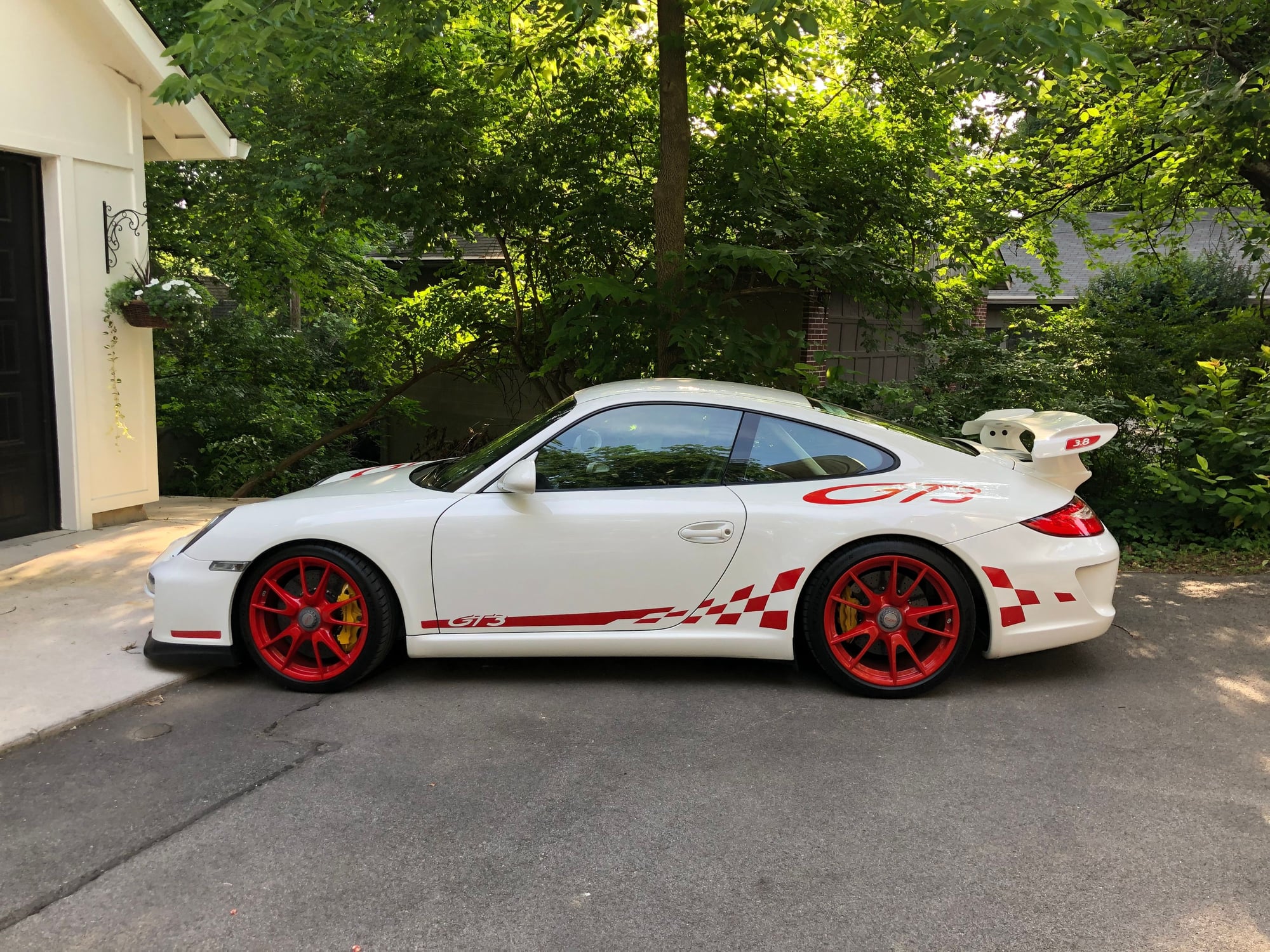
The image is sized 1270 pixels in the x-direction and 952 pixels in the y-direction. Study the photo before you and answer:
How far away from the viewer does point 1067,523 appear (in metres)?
4.27

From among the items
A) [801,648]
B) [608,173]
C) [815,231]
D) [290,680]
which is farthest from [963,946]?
[608,173]

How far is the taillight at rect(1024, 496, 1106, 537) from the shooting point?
13.9ft

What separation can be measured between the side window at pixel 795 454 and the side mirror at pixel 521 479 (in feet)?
2.95

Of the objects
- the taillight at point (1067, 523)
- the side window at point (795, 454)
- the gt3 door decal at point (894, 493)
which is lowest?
the taillight at point (1067, 523)

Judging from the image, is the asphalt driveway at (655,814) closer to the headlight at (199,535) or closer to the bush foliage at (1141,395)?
the headlight at (199,535)

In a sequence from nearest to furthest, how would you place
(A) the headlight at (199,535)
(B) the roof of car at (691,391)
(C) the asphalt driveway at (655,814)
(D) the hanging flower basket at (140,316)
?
(C) the asphalt driveway at (655,814) → (A) the headlight at (199,535) → (B) the roof of car at (691,391) → (D) the hanging flower basket at (140,316)

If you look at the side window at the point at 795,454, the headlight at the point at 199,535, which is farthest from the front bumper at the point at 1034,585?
the headlight at the point at 199,535

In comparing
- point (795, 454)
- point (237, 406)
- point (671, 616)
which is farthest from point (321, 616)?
point (237, 406)

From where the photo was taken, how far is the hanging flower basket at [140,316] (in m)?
7.21

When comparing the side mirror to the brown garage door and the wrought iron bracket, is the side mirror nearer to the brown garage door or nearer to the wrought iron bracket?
the brown garage door

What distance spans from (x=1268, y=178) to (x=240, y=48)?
9.12 metres

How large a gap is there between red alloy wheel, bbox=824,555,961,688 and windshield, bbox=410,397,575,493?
156 cm

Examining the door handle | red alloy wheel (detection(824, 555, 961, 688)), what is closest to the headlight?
the door handle

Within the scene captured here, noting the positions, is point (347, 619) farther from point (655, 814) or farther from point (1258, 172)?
point (1258, 172)
